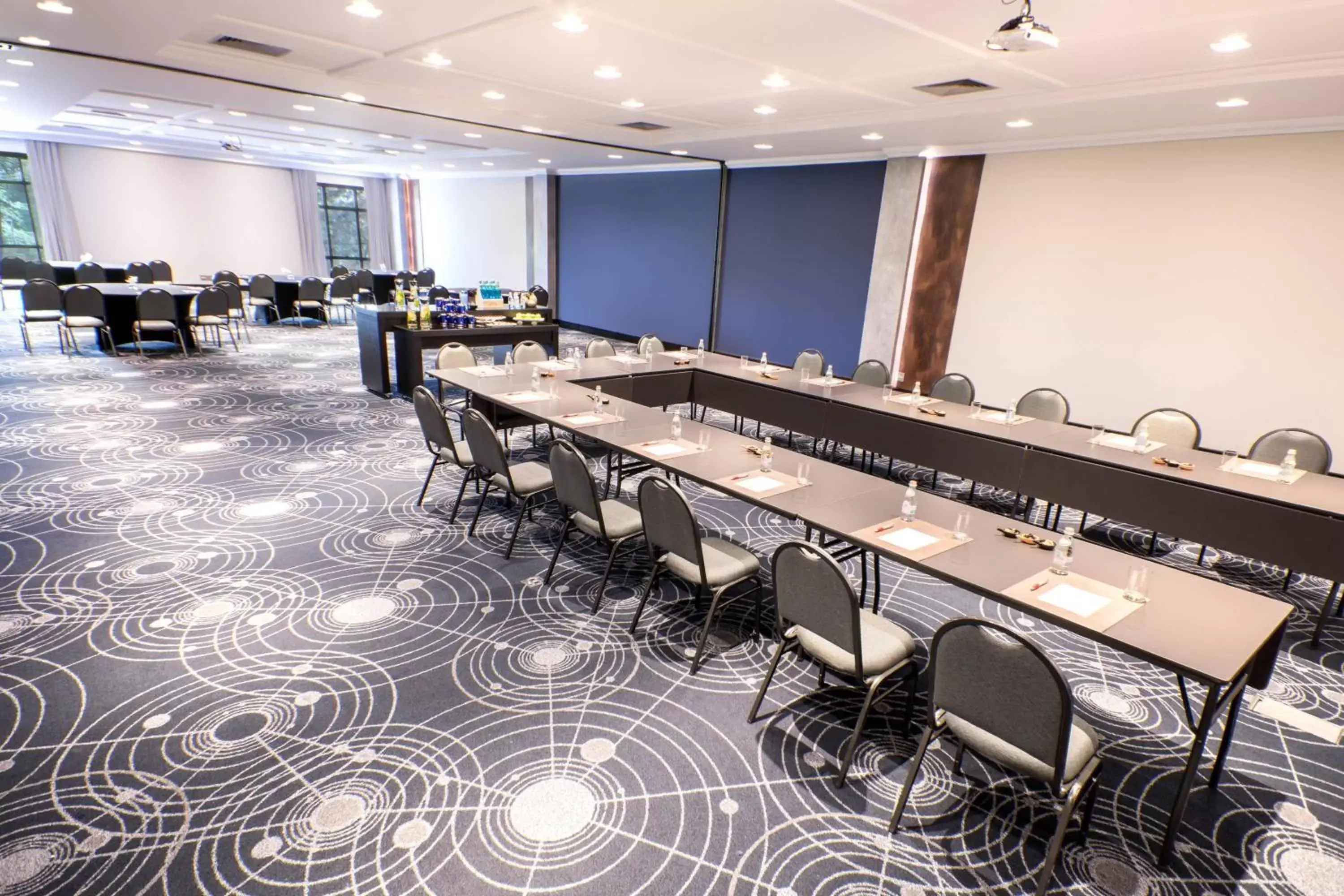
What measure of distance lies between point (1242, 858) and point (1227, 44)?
428 cm

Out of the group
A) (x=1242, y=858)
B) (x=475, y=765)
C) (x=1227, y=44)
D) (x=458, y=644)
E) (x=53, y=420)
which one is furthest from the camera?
(x=53, y=420)

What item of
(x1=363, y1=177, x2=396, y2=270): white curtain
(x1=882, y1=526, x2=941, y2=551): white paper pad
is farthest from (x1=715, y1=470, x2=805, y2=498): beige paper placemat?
(x1=363, y1=177, x2=396, y2=270): white curtain

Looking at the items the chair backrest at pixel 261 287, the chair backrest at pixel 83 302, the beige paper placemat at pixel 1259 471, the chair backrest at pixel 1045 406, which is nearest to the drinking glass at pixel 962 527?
the beige paper placemat at pixel 1259 471

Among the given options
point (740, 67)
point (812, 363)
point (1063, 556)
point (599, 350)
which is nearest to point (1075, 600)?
point (1063, 556)

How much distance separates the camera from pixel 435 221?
737 inches

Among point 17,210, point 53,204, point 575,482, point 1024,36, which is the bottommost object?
point 575,482

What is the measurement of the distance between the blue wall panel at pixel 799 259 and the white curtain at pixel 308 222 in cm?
1175

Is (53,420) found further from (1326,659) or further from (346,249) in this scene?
(346,249)

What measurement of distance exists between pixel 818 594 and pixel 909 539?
0.70 metres

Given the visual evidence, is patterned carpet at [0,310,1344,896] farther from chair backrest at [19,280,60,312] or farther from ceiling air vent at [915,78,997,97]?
chair backrest at [19,280,60,312]

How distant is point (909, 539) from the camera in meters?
3.11

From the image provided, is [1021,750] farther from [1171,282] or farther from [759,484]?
[1171,282]

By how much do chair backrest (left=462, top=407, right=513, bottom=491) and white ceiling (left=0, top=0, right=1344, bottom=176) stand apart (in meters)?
2.46

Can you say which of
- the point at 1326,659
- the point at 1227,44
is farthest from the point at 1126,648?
the point at 1227,44
